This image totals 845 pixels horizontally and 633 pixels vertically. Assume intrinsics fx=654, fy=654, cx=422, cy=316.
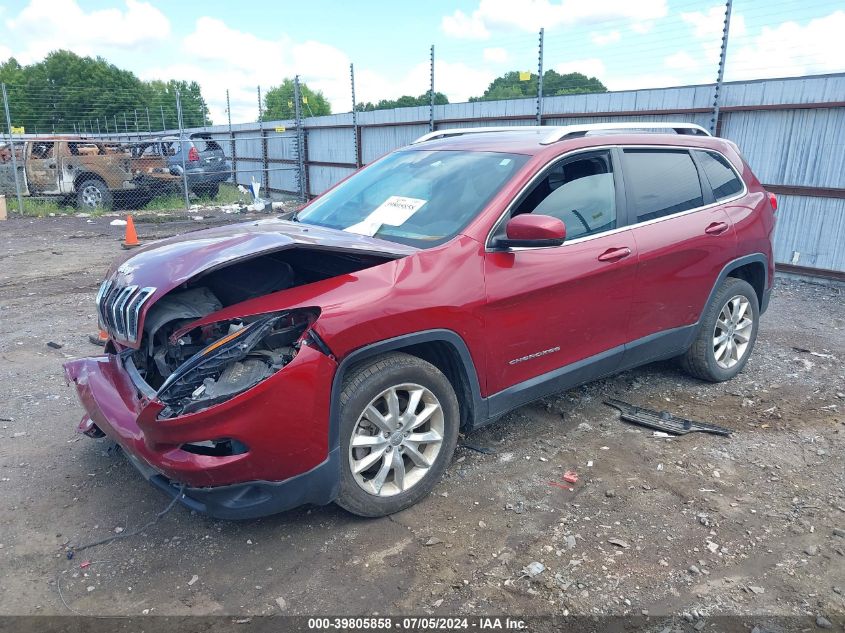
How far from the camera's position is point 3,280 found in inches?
343

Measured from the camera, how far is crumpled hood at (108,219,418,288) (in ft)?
9.70

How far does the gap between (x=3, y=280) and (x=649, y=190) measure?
8.34 m

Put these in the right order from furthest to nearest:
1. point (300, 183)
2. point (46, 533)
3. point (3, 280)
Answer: point (300, 183) → point (3, 280) → point (46, 533)

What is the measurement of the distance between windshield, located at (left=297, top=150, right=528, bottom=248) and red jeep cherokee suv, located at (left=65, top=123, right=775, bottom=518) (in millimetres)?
15

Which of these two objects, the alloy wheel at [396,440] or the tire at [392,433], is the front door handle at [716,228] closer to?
the tire at [392,433]

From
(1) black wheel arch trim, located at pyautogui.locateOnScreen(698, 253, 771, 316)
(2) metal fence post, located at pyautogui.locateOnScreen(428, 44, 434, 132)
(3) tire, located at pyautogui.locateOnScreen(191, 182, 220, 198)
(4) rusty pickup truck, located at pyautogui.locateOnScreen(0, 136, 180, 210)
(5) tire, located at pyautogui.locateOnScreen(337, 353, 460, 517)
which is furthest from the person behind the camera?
(3) tire, located at pyautogui.locateOnScreen(191, 182, 220, 198)

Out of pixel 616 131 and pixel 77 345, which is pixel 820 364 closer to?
pixel 616 131

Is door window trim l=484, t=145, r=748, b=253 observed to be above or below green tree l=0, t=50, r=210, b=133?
below

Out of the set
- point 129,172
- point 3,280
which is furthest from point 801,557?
point 129,172

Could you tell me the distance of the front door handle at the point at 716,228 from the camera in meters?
4.57

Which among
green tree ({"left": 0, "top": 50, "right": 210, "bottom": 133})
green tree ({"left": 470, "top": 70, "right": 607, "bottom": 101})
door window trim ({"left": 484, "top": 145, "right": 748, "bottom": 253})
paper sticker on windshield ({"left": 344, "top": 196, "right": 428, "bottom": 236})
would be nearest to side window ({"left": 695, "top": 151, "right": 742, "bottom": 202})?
door window trim ({"left": 484, "top": 145, "right": 748, "bottom": 253})

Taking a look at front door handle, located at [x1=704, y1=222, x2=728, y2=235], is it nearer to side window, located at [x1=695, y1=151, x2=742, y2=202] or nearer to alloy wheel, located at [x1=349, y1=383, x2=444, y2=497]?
side window, located at [x1=695, y1=151, x2=742, y2=202]

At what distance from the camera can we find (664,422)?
437cm

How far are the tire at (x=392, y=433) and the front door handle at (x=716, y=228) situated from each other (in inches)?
94.7
